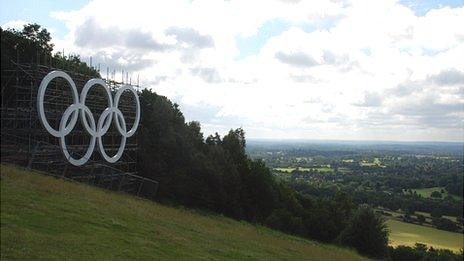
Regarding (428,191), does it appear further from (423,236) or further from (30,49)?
(30,49)

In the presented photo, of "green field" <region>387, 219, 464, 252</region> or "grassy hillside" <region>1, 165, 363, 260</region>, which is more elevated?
"grassy hillside" <region>1, 165, 363, 260</region>

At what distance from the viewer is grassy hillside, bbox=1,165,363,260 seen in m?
14.9

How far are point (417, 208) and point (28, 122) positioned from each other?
284 ft

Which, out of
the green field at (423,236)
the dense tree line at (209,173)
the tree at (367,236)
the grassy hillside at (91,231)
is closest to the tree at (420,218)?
the green field at (423,236)

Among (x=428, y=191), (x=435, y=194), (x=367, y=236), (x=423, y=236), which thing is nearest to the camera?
(x=367, y=236)

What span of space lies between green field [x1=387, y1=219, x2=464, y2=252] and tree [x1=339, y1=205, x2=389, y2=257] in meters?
21.0

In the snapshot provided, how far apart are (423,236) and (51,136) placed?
6238 cm

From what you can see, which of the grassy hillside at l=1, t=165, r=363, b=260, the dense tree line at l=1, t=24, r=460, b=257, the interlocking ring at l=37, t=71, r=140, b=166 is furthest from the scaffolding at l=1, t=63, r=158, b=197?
the grassy hillside at l=1, t=165, r=363, b=260

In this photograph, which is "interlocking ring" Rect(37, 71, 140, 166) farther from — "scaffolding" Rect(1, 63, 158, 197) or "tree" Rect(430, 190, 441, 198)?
"tree" Rect(430, 190, 441, 198)

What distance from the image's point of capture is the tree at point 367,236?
161 feet

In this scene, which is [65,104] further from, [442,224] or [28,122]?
[442,224]

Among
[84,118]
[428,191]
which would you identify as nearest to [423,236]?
[428,191]

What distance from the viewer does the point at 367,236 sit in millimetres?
49375

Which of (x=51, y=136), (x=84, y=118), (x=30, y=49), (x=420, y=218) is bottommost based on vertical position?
(x=420, y=218)
